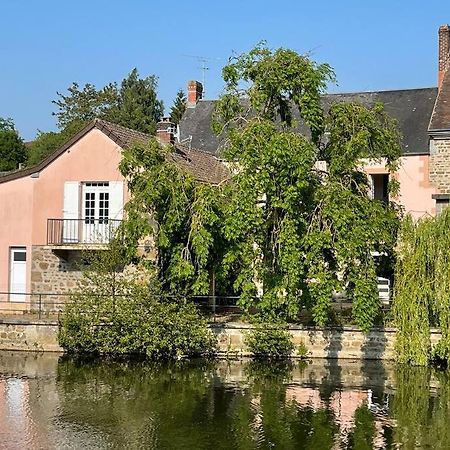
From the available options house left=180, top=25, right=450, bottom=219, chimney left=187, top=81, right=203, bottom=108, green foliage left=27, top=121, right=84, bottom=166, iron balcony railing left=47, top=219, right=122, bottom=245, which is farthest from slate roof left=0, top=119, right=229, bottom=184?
green foliage left=27, top=121, right=84, bottom=166

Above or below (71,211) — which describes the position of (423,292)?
below

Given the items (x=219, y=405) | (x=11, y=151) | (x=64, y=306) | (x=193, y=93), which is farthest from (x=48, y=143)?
(x=219, y=405)

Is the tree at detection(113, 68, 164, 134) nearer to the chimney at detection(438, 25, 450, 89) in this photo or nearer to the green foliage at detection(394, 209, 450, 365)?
the chimney at detection(438, 25, 450, 89)

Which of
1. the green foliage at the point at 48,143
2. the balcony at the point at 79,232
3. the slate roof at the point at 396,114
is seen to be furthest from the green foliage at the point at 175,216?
the green foliage at the point at 48,143

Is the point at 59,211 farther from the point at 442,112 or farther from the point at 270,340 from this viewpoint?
the point at 442,112

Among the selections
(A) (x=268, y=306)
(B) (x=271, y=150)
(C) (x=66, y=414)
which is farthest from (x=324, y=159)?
(C) (x=66, y=414)

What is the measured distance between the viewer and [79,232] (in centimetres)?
2362

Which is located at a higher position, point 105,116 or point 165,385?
point 105,116

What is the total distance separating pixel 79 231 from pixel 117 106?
35.6 meters

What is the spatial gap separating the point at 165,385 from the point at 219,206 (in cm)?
488

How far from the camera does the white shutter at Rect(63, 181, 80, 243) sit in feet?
77.7

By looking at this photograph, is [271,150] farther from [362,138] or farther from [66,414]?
[66,414]

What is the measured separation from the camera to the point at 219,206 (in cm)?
1920

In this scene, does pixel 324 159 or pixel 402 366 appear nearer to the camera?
pixel 402 366
